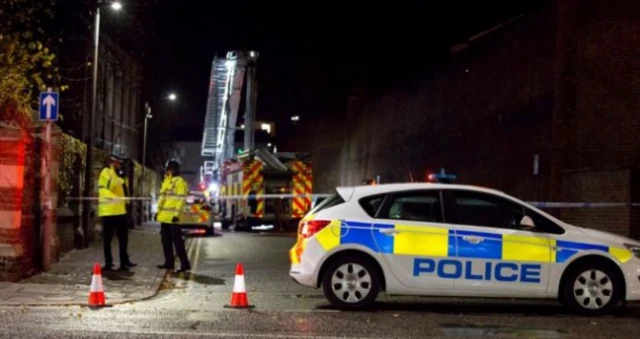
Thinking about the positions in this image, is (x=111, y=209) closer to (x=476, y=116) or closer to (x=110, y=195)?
(x=110, y=195)

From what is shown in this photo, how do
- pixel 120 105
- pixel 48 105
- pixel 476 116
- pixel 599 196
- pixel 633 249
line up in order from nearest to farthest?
pixel 633 249 → pixel 48 105 → pixel 599 196 → pixel 476 116 → pixel 120 105

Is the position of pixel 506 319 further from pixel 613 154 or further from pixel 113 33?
pixel 113 33

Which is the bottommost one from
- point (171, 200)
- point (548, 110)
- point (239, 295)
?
point (239, 295)

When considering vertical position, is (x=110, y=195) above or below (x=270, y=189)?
below

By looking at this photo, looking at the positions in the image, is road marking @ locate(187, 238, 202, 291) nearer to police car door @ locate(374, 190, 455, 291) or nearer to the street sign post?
the street sign post

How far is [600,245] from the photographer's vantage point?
1000 cm

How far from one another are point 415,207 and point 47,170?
6183mm

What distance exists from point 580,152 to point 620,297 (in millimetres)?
8633

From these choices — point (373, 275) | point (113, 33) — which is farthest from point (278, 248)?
point (113, 33)

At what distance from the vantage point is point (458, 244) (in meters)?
9.95

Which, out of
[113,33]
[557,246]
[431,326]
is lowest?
[431,326]

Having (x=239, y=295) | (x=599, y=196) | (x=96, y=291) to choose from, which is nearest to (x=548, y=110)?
(x=599, y=196)

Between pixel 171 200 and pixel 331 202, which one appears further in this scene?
pixel 171 200

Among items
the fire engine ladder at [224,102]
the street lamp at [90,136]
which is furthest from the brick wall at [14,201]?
the fire engine ladder at [224,102]
